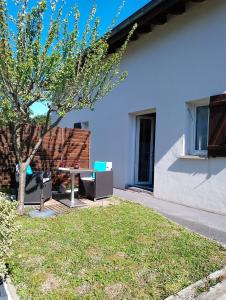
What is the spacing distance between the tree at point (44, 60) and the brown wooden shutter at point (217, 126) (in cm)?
277

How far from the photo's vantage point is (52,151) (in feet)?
31.8

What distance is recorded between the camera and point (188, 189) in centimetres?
762

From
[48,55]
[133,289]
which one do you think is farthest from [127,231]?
[48,55]

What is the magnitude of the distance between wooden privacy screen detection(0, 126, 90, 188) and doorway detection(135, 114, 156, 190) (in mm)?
1874

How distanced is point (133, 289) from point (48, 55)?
14.5 ft

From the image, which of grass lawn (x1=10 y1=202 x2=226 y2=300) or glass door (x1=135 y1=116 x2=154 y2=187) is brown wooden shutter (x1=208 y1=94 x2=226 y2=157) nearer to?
grass lawn (x1=10 y1=202 x2=226 y2=300)

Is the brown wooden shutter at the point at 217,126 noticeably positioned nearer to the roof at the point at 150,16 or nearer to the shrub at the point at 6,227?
the roof at the point at 150,16

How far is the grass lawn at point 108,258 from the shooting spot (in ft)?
10.9

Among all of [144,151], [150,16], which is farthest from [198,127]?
[150,16]

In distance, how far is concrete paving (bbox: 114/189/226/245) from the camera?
17.7 feet

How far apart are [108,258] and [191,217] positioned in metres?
2.96

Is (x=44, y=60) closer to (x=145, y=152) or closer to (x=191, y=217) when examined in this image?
(x=191, y=217)

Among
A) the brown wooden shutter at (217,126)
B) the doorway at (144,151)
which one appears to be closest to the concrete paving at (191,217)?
the brown wooden shutter at (217,126)

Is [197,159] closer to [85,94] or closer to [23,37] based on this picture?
[85,94]
